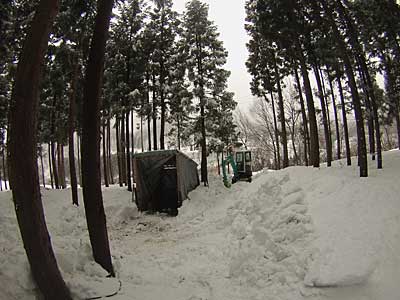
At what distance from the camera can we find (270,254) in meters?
4.69

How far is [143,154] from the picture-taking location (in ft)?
38.2

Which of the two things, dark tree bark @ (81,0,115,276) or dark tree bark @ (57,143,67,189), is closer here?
dark tree bark @ (81,0,115,276)

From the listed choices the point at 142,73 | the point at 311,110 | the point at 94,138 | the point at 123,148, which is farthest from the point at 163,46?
the point at 94,138

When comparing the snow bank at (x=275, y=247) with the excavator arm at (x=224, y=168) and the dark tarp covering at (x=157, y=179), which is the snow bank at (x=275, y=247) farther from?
the excavator arm at (x=224, y=168)

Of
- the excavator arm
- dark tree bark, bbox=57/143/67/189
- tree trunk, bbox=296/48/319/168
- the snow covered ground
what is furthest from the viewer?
dark tree bark, bbox=57/143/67/189

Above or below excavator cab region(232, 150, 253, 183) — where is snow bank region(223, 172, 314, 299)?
below

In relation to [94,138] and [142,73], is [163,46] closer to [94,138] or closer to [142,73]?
[142,73]

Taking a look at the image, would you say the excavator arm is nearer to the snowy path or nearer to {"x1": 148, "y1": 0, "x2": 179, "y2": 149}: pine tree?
{"x1": 148, "y1": 0, "x2": 179, "y2": 149}: pine tree

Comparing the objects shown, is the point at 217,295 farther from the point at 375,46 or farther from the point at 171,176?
the point at 375,46

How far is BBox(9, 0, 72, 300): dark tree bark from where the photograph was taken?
3225 millimetres

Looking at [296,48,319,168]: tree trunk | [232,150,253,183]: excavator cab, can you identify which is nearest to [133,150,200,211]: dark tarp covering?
[296,48,319,168]: tree trunk

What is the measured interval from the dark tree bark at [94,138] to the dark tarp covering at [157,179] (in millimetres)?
6716

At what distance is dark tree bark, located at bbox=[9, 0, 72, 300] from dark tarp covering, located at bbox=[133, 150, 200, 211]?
7.93m

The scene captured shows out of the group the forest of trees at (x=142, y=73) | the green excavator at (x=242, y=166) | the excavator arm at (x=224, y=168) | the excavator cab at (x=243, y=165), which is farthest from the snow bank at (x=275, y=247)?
the excavator cab at (x=243, y=165)
